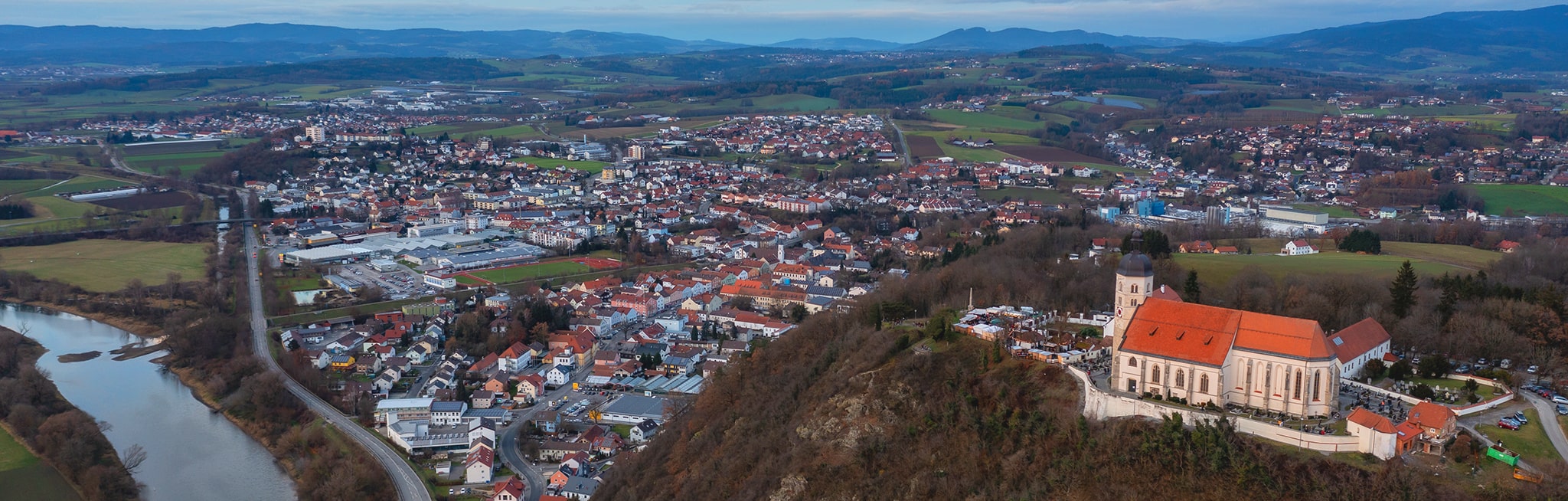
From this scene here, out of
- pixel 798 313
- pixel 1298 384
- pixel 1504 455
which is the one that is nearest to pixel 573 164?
pixel 798 313

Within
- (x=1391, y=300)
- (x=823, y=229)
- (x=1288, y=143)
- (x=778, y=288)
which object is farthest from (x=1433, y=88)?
(x=1391, y=300)

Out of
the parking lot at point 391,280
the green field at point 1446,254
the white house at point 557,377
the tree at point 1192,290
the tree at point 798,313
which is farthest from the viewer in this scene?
the parking lot at point 391,280

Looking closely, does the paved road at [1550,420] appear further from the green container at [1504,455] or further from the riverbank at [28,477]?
the riverbank at [28,477]

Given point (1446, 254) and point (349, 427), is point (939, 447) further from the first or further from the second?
point (1446, 254)

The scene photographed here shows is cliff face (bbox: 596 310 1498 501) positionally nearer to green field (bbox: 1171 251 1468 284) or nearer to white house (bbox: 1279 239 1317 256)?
green field (bbox: 1171 251 1468 284)

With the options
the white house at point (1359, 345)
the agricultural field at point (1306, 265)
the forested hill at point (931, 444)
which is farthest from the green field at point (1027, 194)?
the white house at point (1359, 345)

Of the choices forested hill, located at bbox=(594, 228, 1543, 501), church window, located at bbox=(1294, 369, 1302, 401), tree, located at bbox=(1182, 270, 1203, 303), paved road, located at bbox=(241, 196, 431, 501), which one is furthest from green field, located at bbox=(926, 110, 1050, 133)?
church window, located at bbox=(1294, 369, 1302, 401)
